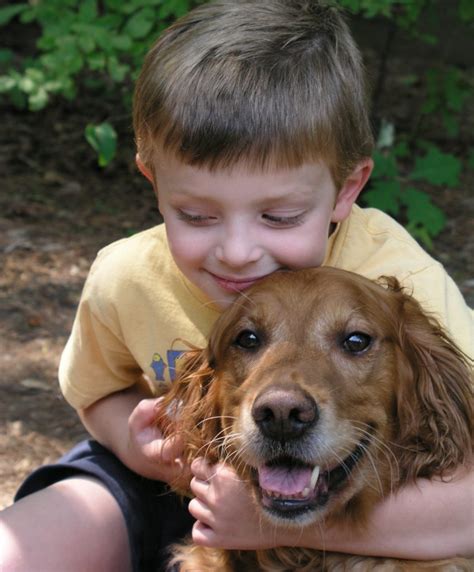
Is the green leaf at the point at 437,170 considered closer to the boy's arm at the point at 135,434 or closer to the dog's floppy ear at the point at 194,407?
the boy's arm at the point at 135,434

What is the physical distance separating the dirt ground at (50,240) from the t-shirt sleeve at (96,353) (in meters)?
0.83

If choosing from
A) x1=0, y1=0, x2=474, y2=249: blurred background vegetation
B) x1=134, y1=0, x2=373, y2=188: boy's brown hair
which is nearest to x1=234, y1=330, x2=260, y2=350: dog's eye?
x1=134, y1=0, x2=373, y2=188: boy's brown hair

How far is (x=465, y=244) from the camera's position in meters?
6.36

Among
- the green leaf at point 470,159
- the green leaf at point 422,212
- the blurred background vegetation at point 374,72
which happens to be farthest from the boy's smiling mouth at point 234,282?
the green leaf at point 470,159

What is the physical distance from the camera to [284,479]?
2.62 metres

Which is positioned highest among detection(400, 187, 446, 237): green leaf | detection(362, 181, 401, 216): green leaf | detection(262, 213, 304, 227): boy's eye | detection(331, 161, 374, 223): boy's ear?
detection(262, 213, 304, 227): boy's eye

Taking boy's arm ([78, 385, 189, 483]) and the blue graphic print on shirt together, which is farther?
the blue graphic print on shirt

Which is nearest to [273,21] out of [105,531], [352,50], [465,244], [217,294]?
[352,50]

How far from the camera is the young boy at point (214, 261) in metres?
2.83

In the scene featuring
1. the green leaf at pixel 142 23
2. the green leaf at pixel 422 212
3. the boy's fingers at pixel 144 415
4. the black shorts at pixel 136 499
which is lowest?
the green leaf at pixel 422 212

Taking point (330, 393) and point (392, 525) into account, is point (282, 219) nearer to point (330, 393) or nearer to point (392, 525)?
point (330, 393)

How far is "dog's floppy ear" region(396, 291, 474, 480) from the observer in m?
2.79

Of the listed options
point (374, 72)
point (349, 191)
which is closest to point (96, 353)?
point (349, 191)

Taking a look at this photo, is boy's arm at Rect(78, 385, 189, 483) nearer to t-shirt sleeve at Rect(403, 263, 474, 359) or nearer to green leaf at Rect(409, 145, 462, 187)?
t-shirt sleeve at Rect(403, 263, 474, 359)
